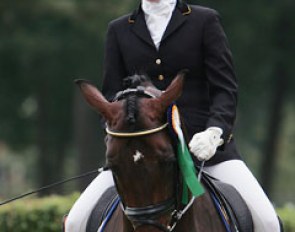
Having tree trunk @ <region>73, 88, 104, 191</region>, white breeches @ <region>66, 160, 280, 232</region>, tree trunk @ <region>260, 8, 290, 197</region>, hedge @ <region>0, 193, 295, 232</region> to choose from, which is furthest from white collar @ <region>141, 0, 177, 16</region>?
tree trunk @ <region>260, 8, 290, 197</region>

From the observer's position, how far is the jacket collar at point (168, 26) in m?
6.61

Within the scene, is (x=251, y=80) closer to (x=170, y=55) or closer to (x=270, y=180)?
(x=270, y=180)

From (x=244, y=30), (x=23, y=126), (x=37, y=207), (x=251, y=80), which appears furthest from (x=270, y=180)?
(x=37, y=207)

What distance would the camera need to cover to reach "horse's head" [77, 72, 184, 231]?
5.28 m

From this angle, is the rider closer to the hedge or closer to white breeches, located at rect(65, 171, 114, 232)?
white breeches, located at rect(65, 171, 114, 232)

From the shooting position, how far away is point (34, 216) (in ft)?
41.8

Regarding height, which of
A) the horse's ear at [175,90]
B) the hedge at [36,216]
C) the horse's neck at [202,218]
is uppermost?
the horse's ear at [175,90]

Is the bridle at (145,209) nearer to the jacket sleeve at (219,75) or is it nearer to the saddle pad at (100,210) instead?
A: the jacket sleeve at (219,75)

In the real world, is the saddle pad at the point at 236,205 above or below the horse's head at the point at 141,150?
below

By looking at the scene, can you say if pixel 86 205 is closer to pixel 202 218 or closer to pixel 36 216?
pixel 202 218

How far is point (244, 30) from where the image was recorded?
3312cm

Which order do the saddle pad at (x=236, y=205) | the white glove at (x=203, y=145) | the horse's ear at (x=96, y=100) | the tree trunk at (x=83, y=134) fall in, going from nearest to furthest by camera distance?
the horse's ear at (x=96, y=100) → the white glove at (x=203, y=145) → the saddle pad at (x=236, y=205) → the tree trunk at (x=83, y=134)

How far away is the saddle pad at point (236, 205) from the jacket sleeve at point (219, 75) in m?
0.36

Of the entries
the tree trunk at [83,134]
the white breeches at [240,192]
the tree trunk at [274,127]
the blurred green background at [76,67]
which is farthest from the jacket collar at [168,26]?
the tree trunk at [274,127]
